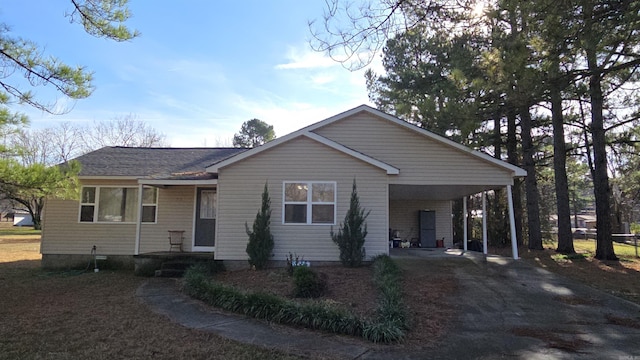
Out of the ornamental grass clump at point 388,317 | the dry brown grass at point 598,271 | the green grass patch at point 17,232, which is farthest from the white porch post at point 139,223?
the green grass patch at point 17,232

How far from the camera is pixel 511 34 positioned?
31.2ft

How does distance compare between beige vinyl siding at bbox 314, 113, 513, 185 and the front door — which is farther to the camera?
the front door

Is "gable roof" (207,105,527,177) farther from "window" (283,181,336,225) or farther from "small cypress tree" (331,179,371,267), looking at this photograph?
"small cypress tree" (331,179,371,267)

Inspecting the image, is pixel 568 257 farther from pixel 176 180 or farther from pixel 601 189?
pixel 176 180

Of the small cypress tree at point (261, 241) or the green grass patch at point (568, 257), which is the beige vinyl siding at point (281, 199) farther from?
the green grass patch at point (568, 257)

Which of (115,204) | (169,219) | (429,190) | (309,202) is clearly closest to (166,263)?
(169,219)

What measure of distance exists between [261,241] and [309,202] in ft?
5.68

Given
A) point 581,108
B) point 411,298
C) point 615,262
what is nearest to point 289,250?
point 411,298

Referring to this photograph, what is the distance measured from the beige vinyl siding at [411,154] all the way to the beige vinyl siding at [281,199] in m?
1.27

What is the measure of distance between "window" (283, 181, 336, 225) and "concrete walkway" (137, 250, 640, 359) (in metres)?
3.58

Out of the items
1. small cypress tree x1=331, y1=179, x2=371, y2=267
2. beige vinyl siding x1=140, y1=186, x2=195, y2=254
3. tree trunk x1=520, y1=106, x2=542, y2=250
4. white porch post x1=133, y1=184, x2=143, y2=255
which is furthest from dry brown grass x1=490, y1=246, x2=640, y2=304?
white porch post x1=133, y1=184, x2=143, y2=255

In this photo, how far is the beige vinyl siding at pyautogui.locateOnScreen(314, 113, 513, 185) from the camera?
11.8 m

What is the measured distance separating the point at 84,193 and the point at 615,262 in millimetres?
17946

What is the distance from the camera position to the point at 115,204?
12.8 meters
